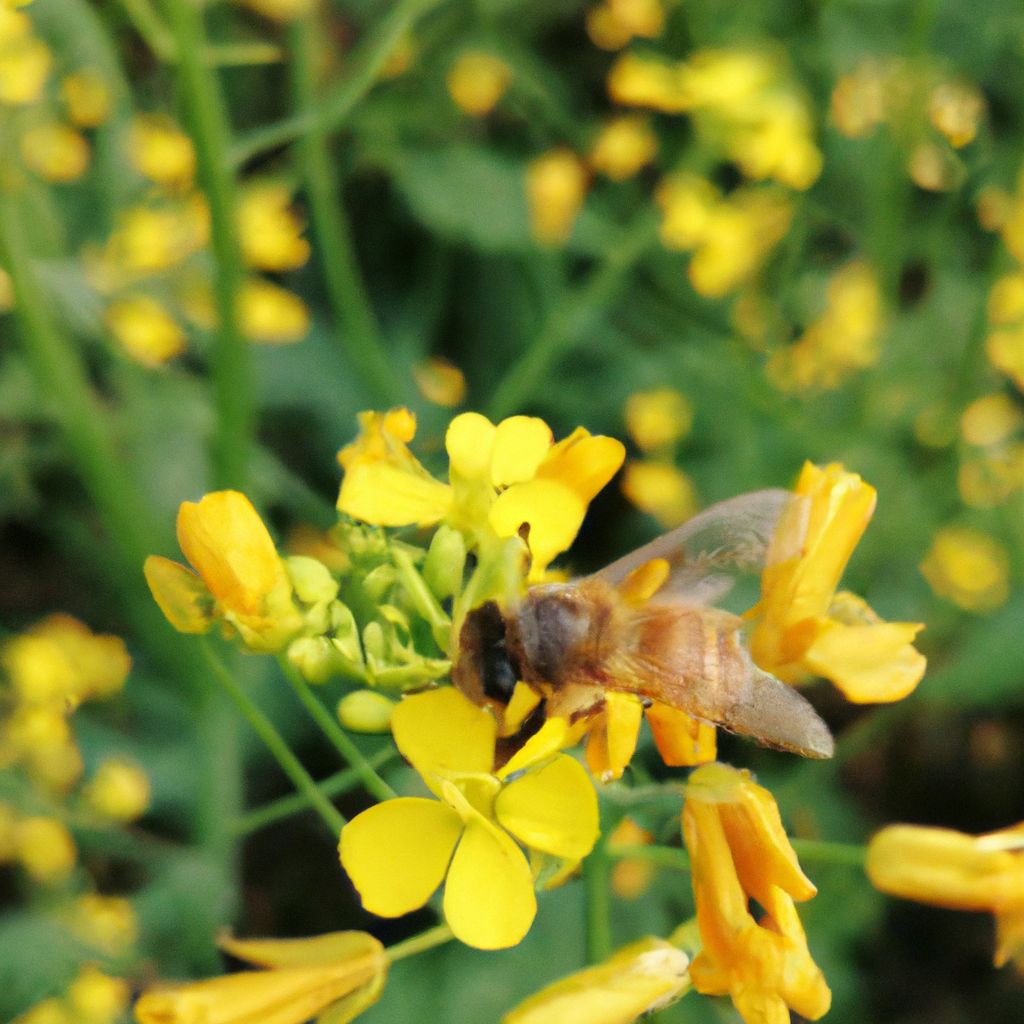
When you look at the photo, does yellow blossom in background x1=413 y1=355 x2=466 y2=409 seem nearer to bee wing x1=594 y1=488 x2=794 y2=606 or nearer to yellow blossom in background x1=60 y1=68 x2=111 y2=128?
yellow blossom in background x1=60 y1=68 x2=111 y2=128

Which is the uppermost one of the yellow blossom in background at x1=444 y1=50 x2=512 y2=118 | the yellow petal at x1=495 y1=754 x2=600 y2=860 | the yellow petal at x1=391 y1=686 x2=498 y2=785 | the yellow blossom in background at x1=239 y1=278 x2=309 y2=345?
the yellow blossom in background at x1=444 y1=50 x2=512 y2=118

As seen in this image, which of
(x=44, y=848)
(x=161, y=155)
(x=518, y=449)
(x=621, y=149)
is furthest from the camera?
(x=621, y=149)

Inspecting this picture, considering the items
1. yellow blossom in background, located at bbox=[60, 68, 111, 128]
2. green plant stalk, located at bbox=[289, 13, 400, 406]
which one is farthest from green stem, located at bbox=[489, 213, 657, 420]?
yellow blossom in background, located at bbox=[60, 68, 111, 128]

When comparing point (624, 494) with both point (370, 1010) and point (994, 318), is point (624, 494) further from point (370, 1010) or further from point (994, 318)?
point (370, 1010)

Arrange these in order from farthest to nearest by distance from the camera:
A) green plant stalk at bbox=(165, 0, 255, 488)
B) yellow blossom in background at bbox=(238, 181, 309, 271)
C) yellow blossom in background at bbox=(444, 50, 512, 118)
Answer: yellow blossom in background at bbox=(444, 50, 512, 118)
yellow blossom in background at bbox=(238, 181, 309, 271)
green plant stalk at bbox=(165, 0, 255, 488)

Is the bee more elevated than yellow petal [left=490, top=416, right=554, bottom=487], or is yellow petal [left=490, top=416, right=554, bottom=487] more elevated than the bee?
yellow petal [left=490, top=416, right=554, bottom=487]

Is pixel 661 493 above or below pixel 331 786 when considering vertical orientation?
below

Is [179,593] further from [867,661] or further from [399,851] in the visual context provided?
[867,661]

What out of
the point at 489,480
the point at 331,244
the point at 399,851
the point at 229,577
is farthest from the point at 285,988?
the point at 331,244
